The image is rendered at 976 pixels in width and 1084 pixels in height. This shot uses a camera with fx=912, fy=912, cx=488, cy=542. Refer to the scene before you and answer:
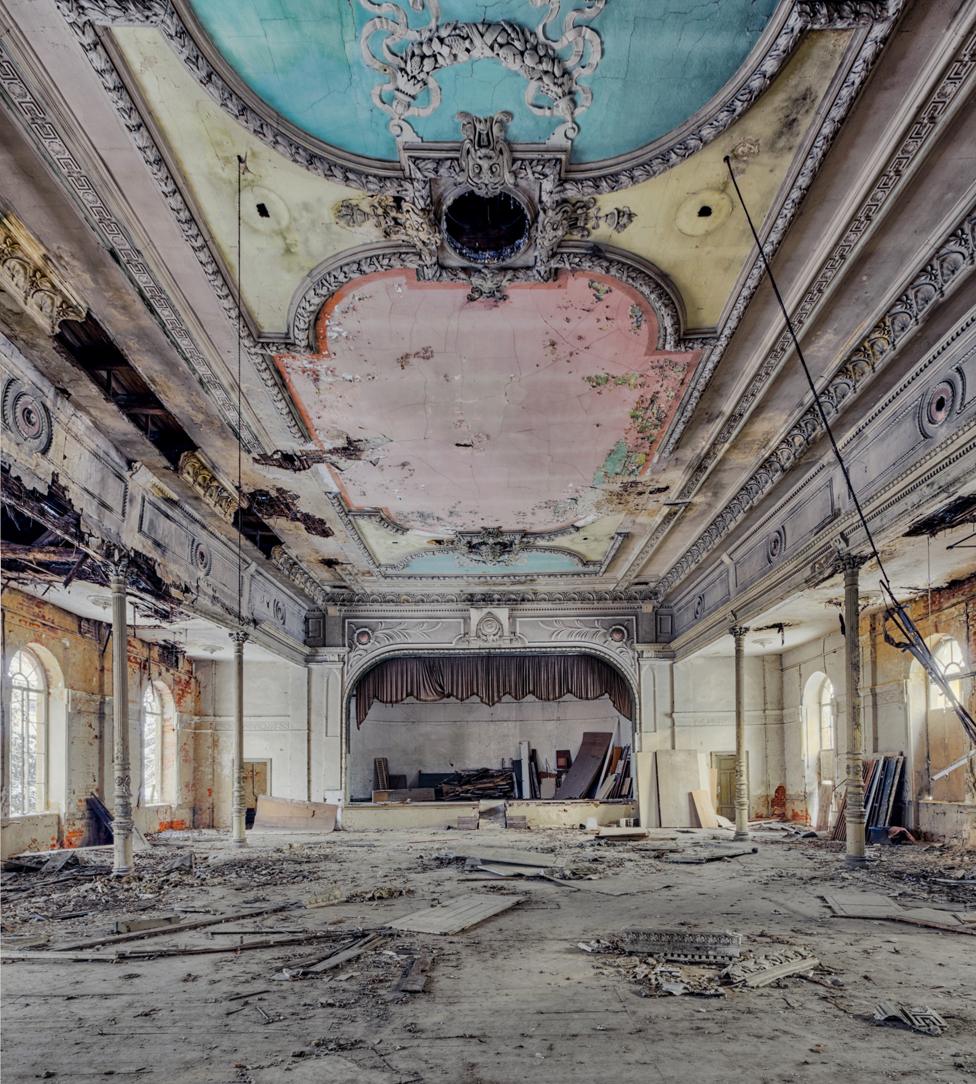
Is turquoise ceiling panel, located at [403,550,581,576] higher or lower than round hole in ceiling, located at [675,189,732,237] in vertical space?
lower

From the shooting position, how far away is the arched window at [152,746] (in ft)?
55.4

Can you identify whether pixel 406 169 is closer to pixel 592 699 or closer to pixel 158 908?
pixel 158 908

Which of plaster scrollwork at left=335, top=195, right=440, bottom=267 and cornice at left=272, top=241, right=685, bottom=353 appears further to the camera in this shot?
cornice at left=272, top=241, right=685, bottom=353

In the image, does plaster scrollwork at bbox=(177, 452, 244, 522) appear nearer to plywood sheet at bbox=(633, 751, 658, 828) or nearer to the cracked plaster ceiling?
the cracked plaster ceiling

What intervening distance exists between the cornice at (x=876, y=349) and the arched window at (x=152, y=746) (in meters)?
11.4

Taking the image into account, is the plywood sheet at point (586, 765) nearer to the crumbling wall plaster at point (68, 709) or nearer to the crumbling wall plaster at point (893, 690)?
the crumbling wall plaster at point (893, 690)

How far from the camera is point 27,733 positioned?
12664mm

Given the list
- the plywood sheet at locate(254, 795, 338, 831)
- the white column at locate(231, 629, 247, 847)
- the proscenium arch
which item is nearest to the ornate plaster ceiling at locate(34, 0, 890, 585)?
the white column at locate(231, 629, 247, 847)

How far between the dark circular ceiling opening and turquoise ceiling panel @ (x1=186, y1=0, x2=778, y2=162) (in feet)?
2.28

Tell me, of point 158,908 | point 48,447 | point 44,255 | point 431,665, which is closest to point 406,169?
point 44,255

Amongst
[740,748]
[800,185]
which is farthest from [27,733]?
[800,185]

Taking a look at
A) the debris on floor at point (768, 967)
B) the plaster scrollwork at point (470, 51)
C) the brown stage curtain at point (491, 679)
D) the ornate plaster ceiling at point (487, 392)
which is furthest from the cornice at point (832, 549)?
the brown stage curtain at point (491, 679)

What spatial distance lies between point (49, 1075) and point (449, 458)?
7337 millimetres

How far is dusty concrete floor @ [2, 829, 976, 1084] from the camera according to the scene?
3.83 metres
